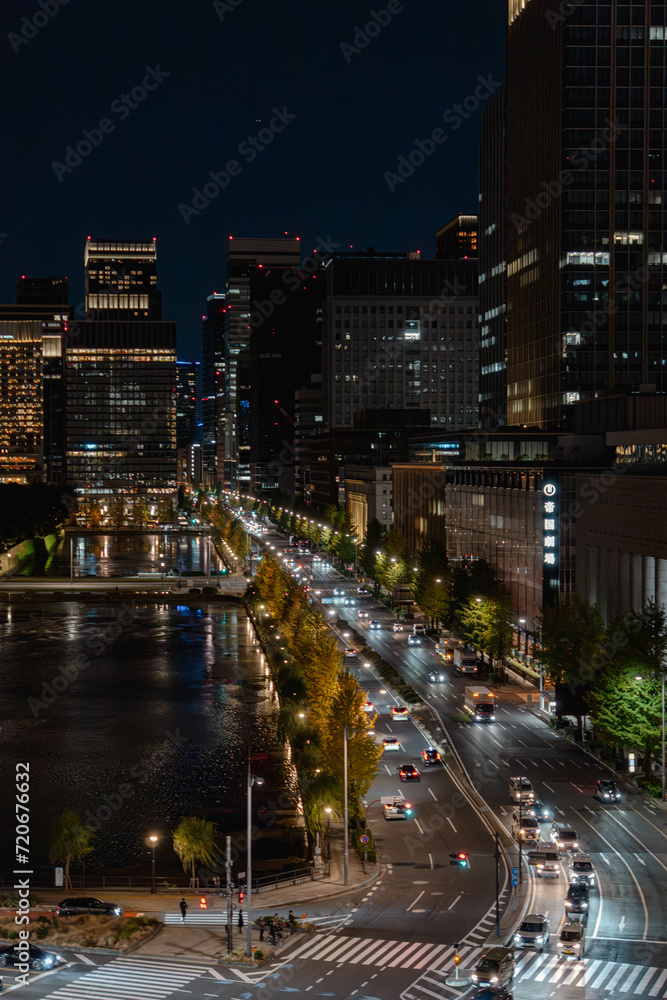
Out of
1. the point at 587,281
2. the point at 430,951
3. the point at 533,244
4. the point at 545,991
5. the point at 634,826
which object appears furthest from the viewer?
the point at 533,244

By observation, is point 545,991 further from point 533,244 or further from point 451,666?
point 533,244

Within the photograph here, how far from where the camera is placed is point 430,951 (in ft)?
102

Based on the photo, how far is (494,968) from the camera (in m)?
28.8

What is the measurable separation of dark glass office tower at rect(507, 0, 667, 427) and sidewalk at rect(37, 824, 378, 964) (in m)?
Result: 77.4

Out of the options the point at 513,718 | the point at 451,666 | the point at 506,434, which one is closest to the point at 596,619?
the point at 513,718

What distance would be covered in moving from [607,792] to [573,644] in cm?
1576

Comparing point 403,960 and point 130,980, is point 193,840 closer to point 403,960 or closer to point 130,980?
point 130,980

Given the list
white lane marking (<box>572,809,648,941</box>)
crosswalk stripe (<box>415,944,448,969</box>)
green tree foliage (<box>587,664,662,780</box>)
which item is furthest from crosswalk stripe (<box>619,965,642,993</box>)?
green tree foliage (<box>587,664,662,780</box>)

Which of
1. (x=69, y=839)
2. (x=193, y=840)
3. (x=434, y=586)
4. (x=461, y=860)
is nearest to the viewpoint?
(x=461, y=860)

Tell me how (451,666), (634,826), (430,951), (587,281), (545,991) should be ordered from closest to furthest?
(545,991), (430,951), (634,826), (451,666), (587,281)

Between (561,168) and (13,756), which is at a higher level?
(561,168)

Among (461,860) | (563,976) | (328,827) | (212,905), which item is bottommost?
(328,827)

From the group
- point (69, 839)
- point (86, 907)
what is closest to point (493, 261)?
point (69, 839)

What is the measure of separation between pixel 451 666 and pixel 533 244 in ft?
190
